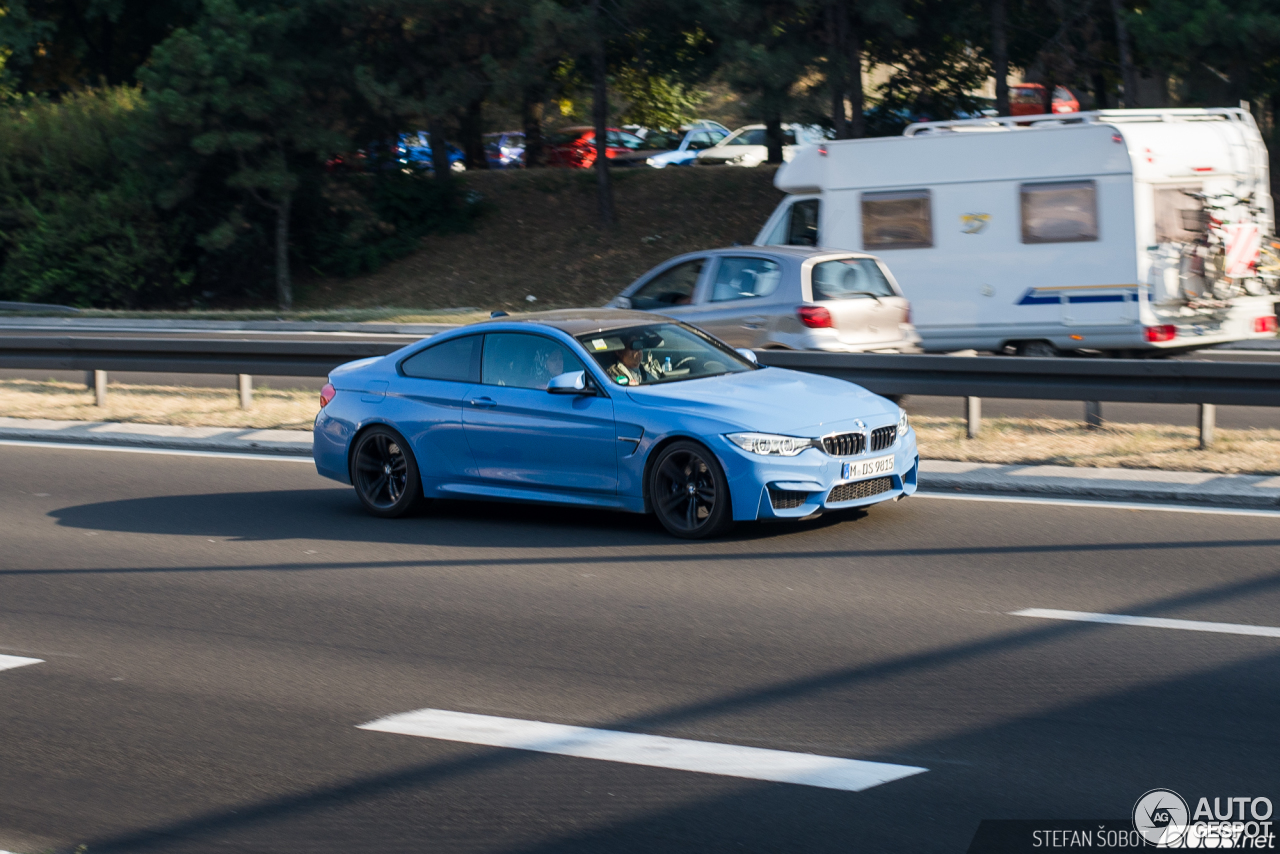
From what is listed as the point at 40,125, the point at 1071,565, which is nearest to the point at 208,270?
the point at 40,125

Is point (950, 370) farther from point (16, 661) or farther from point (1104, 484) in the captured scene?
point (16, 661)

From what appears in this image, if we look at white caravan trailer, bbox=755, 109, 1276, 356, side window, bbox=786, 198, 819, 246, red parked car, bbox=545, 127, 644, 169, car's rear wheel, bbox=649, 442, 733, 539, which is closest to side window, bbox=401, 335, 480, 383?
car's rear wheel, bbox=649, 442, 733, 539

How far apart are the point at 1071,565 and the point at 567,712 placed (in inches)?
136

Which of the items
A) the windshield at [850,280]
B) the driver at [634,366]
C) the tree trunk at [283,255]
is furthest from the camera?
the tree trunk at [283,255]

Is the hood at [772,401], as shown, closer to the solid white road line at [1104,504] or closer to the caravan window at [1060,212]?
the solid white road line at [1104,504]

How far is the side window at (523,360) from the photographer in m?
9.70

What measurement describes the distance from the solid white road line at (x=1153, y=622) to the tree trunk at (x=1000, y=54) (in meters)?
24.4

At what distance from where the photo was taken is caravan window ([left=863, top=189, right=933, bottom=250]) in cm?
1730

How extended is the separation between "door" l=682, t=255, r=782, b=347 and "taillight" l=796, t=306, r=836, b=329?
30 centimetres

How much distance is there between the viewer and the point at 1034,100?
29.6 meters

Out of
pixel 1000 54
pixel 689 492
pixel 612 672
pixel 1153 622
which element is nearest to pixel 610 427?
pixel 689 492

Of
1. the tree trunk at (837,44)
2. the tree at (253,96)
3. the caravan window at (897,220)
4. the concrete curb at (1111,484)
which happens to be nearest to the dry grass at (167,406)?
the concrete curb at (1111,484)

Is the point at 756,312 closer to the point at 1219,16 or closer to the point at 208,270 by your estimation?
the point at 1219,16

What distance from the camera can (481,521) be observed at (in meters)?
10.0
